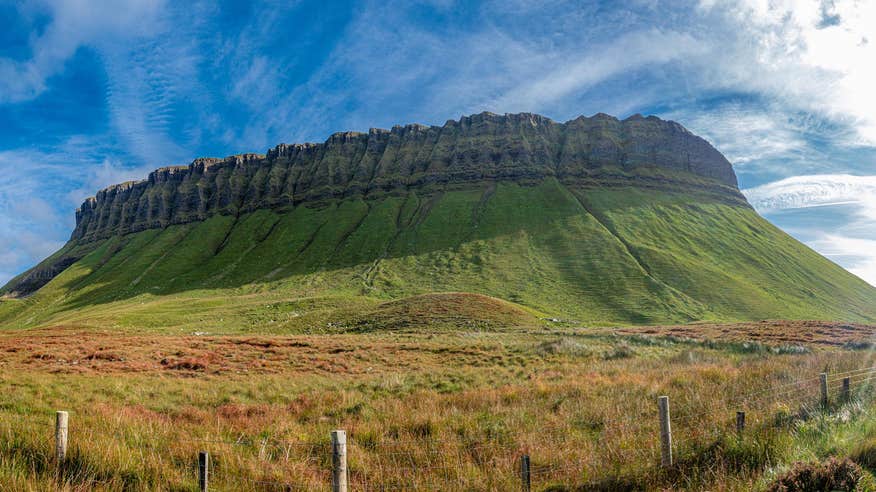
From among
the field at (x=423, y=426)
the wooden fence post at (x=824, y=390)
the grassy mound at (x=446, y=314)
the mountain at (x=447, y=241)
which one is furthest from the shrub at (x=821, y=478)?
the mountain at (x=447, y=241)

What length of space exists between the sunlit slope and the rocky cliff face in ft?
28.7

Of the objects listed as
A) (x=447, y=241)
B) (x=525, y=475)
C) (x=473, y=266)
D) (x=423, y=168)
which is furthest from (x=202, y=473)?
(x=423, y=168)

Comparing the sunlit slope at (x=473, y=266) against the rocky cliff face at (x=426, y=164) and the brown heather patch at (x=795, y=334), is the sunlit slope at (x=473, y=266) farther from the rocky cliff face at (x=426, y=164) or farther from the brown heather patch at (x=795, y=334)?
the brown heather patch at (x=795, y=334)

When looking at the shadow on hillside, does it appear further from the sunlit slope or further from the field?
the field

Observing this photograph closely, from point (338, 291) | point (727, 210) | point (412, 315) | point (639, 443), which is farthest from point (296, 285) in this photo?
point (727, 210)

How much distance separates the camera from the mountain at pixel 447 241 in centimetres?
7019

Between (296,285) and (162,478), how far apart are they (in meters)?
87.5

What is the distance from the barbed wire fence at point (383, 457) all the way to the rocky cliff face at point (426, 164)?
12820cm

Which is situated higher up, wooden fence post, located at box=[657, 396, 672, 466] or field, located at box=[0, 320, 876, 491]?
wooden fence post, located at box=[657, 396, 672, 466]

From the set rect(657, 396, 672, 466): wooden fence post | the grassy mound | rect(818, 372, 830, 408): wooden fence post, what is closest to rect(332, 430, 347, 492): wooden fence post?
rect(657, 396, 672, 466): wooden fence post

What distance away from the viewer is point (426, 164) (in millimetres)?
147625

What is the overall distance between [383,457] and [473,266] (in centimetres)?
8221

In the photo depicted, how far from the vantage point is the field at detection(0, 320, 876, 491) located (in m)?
6.93

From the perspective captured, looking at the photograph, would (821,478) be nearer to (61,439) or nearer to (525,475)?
(525,475)
